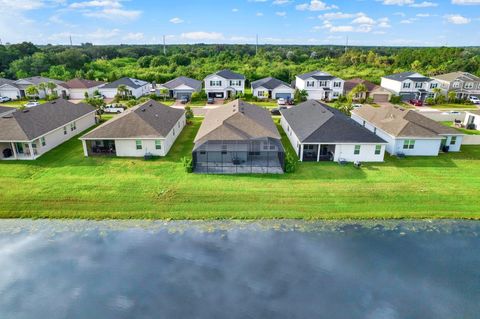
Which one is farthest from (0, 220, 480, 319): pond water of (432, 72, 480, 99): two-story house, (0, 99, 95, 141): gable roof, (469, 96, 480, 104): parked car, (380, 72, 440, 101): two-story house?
(432, 72, 480, 99): two-story house

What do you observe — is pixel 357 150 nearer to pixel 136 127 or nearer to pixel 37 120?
pixel 136 127

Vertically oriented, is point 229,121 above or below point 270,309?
above

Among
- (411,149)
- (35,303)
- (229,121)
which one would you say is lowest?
(35,303)

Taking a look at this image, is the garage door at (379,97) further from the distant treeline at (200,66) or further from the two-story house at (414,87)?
the distant treeline at (200,66)

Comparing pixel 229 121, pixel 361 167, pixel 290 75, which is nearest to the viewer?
pixel 361 167

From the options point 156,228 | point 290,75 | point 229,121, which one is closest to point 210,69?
point 290,75

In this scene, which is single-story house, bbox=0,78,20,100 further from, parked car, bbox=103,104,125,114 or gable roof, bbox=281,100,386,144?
gable roof, bbox=281,100,386,144

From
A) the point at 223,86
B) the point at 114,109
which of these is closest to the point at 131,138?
the point at 114,109

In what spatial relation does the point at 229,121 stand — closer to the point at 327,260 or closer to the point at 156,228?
the point at 156,228
